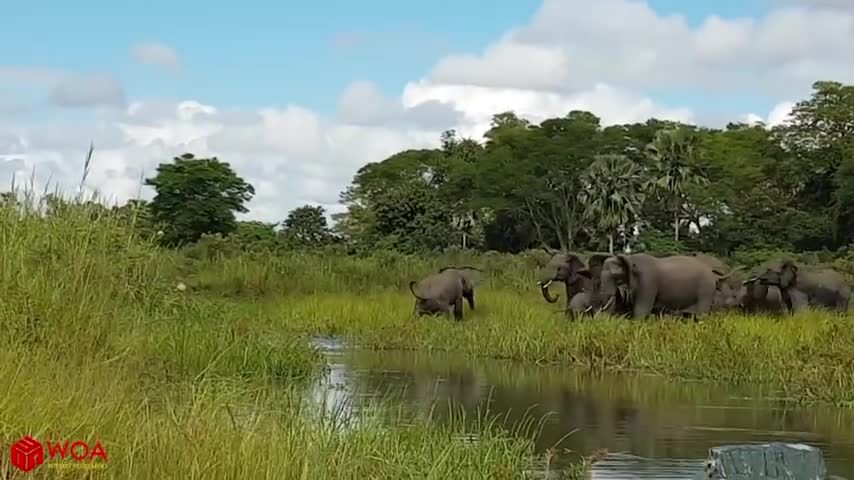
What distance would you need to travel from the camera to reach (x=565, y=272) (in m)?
21.5

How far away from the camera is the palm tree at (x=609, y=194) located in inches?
1903

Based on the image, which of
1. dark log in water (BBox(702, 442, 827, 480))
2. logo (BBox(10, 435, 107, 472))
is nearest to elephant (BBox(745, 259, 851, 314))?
dark log in water (BBox(702, 442, 827, 480))

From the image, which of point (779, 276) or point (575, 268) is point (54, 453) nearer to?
point (779, 276)

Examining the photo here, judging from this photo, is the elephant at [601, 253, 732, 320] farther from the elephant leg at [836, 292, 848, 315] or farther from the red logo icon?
the red logo icon

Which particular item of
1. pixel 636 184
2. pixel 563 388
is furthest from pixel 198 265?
pixel 636 184

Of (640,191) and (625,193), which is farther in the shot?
(640,191)

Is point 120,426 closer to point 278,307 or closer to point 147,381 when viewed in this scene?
point 147,381

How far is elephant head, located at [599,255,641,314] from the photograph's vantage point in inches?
787

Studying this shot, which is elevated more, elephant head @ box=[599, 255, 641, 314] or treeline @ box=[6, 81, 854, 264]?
treeline @ box=[6, 81, 854, 264]

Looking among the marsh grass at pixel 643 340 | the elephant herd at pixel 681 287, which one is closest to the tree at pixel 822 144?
the elephant herd at pixel 681 287

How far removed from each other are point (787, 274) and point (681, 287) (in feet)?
5.59

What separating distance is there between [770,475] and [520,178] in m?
43.7

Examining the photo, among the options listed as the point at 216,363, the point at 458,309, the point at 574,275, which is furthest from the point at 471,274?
the point at 216,363

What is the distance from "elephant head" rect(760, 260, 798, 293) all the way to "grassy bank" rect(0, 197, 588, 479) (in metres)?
10.9
